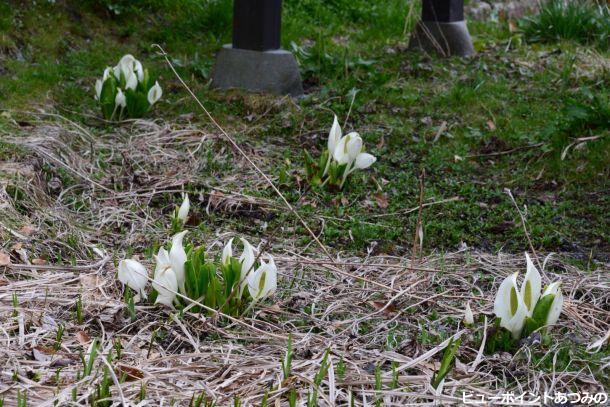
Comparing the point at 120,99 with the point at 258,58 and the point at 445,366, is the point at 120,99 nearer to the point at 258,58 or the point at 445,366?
the point at 258,58

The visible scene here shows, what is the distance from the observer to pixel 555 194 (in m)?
4.43

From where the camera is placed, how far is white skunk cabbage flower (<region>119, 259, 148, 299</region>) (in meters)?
2.74

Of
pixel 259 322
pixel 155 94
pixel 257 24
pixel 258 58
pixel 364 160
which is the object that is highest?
pixel 257 24

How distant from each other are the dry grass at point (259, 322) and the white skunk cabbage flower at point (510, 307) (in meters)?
0.09

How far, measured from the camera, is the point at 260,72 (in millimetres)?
5531

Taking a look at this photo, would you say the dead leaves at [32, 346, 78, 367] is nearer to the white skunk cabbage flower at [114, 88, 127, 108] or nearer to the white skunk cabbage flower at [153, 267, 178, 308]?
the white skunk cabbage flower at [153, 267, 178, 308]

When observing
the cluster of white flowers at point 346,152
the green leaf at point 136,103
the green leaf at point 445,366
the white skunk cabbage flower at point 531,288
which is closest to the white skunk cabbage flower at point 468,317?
the white skunk cabbage flower at point 531,288

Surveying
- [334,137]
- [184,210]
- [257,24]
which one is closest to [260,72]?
[257,24]

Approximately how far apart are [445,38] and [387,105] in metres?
1.49

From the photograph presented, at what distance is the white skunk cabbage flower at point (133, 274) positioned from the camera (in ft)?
8.99

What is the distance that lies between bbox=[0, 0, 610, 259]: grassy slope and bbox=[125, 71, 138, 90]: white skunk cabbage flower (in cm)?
34

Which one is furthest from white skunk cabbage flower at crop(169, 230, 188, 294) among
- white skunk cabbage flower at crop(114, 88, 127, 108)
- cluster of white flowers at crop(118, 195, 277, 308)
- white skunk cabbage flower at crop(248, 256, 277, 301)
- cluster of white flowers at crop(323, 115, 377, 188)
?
white skunk cabbage flower at crop(114, 88, 127, 108)

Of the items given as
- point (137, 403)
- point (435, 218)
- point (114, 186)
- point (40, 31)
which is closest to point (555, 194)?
point (435, 218)

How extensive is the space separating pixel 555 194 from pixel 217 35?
3166mm
